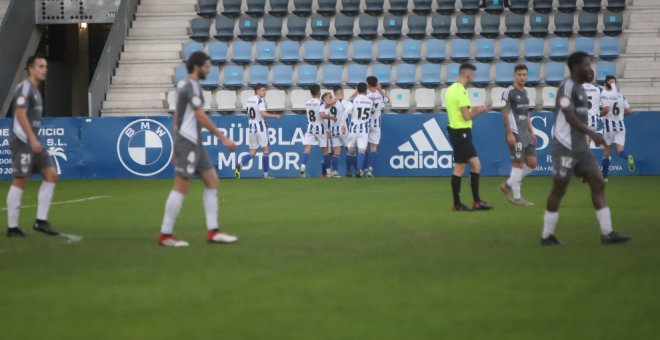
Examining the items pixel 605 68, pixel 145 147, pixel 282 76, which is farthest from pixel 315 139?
pixel 605 68

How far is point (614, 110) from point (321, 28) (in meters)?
9.57

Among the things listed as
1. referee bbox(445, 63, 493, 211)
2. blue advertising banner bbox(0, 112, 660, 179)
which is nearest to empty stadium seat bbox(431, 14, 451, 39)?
blue advertising banner bbox(0, 112, 660, 179)

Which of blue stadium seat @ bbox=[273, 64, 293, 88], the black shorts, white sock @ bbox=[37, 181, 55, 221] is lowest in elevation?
white sock @ bbox=[37, 181, 55, 221]

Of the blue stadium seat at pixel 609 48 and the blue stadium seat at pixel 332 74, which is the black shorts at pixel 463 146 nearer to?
the blue stadium seat at pixel 332 74

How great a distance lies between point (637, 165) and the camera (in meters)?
26.2

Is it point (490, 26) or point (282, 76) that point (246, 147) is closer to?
point (282, 76)

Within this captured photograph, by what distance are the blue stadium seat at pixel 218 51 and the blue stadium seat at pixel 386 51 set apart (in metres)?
4.42

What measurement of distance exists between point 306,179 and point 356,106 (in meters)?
2.33

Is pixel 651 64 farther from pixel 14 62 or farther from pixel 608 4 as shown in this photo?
pixel 14 62

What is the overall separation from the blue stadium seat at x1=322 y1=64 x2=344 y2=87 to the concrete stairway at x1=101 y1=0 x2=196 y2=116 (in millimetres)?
4429

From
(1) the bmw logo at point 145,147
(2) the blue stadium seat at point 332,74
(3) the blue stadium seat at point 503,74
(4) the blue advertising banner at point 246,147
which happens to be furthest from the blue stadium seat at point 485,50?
(1) the bmw logo at point 145,147

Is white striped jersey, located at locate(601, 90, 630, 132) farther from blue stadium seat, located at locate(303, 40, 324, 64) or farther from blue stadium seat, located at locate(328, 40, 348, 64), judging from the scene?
blue stadium seat, located at locate(303, 40, 324, 64)

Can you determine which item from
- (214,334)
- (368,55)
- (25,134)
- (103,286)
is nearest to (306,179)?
(368,55)

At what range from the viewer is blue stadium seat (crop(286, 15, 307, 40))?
3106 cm
